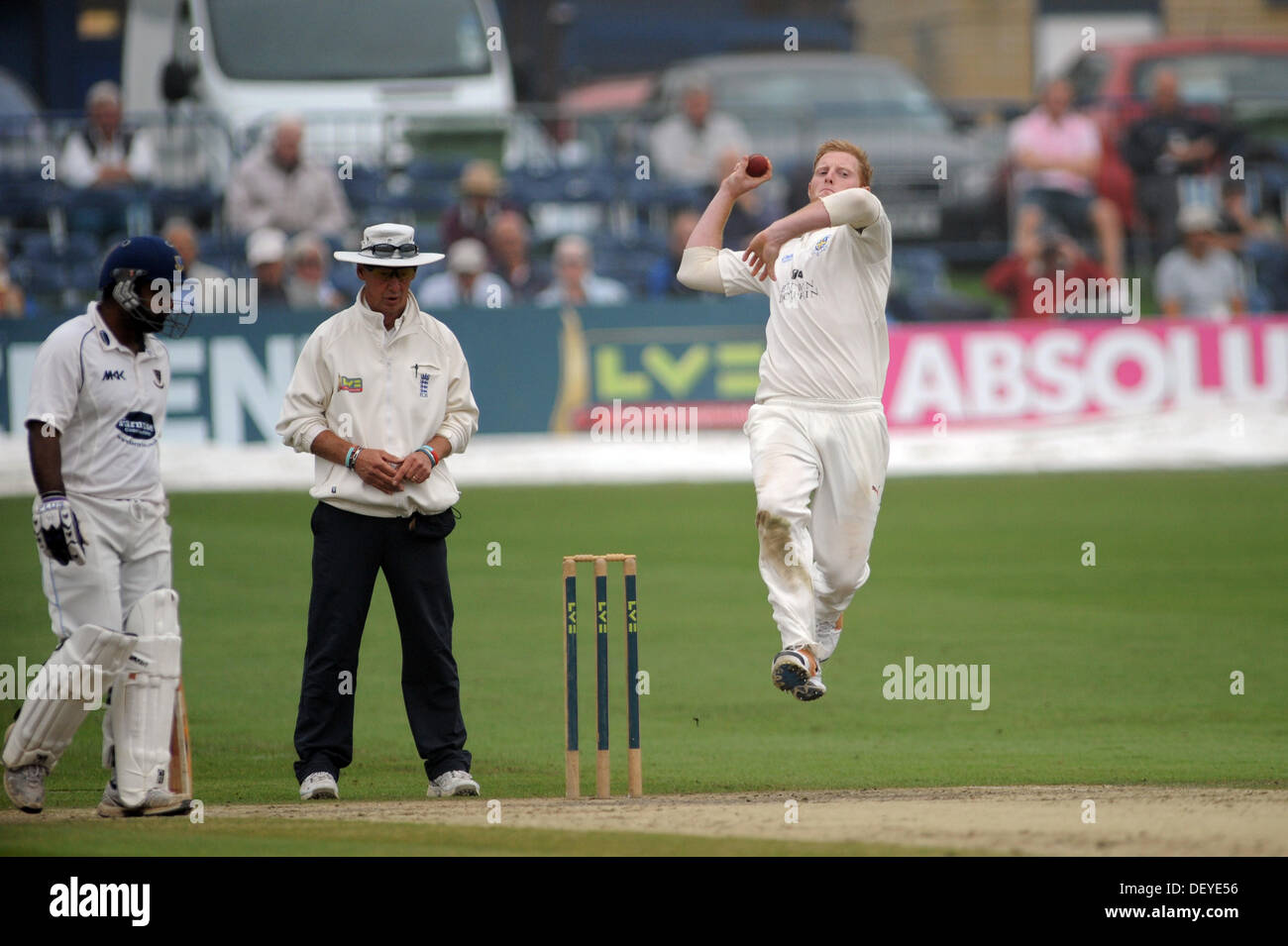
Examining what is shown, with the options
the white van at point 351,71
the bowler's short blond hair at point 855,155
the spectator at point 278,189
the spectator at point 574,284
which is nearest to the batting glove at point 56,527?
the bowler's short blond hair at point 855,155

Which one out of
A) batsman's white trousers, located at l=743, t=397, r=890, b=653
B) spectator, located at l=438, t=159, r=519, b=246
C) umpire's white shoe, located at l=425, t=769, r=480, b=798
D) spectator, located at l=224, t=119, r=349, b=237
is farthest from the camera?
spectator, located at l=438, t=159, r=519, b=246

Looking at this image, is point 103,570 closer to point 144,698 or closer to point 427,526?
point 144,698

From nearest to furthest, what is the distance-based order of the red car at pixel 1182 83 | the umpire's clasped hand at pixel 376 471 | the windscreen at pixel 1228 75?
1. the umpire's clasped hand at pixel 376 471
2. the red car at pixel 1182 83
3. the windscreen at pixel 1228 75

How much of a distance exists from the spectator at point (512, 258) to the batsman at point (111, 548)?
11986mm

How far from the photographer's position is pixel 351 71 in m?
21.3

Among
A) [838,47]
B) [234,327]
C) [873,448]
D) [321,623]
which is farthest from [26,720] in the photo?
[838,47]

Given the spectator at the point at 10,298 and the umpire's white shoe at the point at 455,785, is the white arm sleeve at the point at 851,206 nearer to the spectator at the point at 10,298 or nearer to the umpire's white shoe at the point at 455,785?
the umpire's white shoe at the point at 455,785

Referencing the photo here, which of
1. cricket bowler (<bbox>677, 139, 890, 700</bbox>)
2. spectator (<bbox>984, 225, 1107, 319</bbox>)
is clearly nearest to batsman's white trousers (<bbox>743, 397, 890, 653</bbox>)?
cricket bowler (<bbox>677, 139, 890, 700</bbox>)

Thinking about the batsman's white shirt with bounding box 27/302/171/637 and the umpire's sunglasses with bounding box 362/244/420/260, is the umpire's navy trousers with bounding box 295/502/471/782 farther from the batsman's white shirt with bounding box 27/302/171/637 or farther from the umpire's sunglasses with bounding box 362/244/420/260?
the umpire's sunglasses with bounding box 362/244/420/260

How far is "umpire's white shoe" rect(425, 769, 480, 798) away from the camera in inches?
325

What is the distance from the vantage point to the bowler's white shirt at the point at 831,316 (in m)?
8.67

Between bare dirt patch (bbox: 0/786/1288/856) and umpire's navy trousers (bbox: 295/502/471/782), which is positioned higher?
umpire's navy trousers (bbox: 295/502/471/782)

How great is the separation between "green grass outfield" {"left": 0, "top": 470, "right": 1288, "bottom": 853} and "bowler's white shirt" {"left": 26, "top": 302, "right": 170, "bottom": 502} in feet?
4.39
